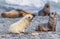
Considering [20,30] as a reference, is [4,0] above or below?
above

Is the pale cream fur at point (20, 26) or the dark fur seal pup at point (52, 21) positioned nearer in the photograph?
the pale cream fur at point (20, 26)

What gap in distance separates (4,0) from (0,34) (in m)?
5.25

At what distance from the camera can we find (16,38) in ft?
12.4

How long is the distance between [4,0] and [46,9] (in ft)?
10.1

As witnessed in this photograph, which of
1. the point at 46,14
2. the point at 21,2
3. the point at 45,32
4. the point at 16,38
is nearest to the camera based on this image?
the point at 16,38

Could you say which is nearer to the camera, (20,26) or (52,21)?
(20,26)

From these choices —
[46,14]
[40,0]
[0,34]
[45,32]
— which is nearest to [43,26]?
[45,32]

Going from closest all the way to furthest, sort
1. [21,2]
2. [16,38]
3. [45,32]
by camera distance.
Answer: [16,38]
[45,32]
[21,2]

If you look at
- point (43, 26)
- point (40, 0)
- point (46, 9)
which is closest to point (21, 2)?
point (40, 0)

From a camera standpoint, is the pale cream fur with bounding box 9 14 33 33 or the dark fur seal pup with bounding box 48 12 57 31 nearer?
the pale cream fur with bounding box 9 14 33 33

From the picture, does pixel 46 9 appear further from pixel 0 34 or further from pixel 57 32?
pixel 0 34

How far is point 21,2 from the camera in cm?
876

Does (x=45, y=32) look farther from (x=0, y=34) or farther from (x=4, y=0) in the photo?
(x=4, y=0)

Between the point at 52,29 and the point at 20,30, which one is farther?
the point at 52,29
